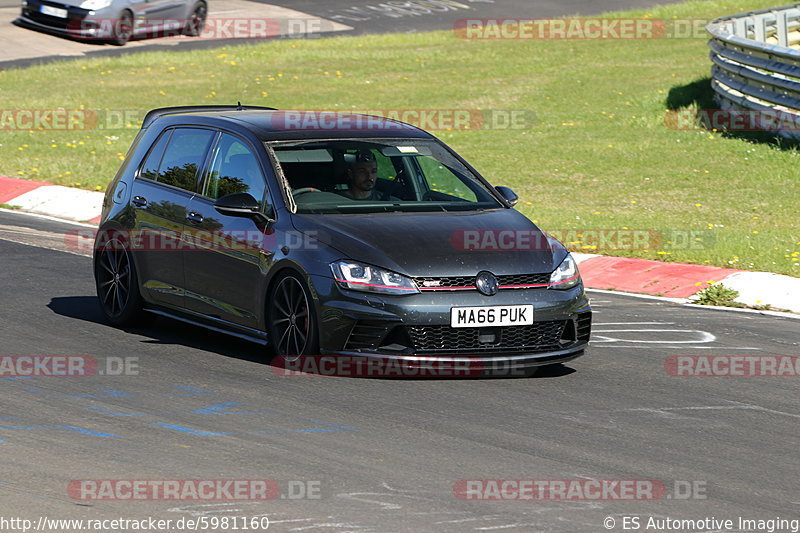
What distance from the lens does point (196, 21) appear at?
34.0 metres

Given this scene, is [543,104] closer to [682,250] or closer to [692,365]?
[682,250]

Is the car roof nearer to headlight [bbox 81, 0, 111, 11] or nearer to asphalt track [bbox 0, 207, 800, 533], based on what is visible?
asphalt track [bbox 0, 207, 800, 533]

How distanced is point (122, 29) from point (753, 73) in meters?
16.1

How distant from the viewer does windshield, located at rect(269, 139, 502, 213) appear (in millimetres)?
9336

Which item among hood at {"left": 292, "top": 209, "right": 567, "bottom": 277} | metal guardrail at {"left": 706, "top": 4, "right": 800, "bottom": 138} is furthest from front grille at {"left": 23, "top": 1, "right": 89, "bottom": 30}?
hood at {"left": 292, "top": 209, "right": 567, "bottom": 277}

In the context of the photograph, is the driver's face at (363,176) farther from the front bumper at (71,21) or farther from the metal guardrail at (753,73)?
the front bumper at (71,21)

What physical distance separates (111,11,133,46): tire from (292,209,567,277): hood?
2365 cm

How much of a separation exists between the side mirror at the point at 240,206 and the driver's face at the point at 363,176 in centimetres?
71

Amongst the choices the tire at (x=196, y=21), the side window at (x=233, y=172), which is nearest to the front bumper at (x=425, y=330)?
the side window at (x=233, y=172)

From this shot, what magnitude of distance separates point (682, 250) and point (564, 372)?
5630 millimetres

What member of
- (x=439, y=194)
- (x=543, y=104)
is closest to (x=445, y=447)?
(x=439, y=194)

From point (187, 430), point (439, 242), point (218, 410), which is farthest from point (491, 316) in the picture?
point (187, 430)

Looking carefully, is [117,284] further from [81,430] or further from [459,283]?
[81,430]

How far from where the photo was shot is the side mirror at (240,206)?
909 centimetres
